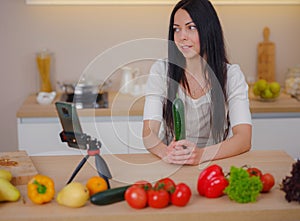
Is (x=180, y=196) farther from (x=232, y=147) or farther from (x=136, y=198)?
(x=232, y=147)

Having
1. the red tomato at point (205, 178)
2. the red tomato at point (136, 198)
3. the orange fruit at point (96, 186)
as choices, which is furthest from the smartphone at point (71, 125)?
the red tomato at point (205, 178)

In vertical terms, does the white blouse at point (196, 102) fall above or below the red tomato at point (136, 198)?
above

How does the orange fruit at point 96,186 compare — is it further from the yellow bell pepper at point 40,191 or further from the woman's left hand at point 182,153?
the woman's left hand at point 182,153

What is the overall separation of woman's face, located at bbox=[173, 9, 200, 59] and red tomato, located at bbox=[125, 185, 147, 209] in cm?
83

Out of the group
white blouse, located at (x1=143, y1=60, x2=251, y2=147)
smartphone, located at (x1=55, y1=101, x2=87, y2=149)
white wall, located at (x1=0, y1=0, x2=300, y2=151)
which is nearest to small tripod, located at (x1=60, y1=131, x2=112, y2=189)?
smartphone, located at (x1=55, y1=101, x2=87, y2=149)

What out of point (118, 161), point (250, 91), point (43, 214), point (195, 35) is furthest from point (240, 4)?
point (43, 214)

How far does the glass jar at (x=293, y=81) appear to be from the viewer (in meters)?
3.37

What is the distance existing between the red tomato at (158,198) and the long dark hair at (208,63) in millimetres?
772

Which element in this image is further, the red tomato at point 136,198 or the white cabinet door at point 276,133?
the white cabinet door at point 276,133

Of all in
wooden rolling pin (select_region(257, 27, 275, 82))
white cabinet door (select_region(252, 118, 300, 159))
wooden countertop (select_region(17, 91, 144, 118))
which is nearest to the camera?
wooden countertop (select_region(17, 91, 144, 118))

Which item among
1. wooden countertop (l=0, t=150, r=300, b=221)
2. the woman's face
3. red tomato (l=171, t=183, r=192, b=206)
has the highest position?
the woman's face

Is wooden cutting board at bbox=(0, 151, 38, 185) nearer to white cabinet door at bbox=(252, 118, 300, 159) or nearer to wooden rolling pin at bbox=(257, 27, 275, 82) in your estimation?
white cabinet door at bbox=(252, 118, 300, 159)

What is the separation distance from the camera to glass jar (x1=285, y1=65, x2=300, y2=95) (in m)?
3.37

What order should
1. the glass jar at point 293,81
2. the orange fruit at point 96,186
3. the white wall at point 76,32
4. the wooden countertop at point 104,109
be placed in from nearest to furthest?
the orange fruit at point 96,186 < the wooden countertop at point 104,109 < the glass jar at point 293,81 < the white wall at point 76,32
